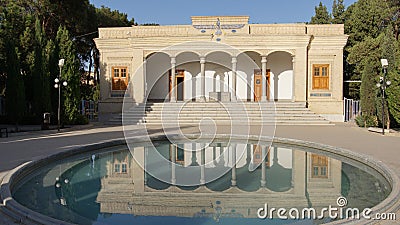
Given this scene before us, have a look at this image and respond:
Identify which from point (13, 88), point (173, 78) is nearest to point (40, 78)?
point (13, 88)

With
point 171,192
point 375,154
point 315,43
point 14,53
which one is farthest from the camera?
point 315,43

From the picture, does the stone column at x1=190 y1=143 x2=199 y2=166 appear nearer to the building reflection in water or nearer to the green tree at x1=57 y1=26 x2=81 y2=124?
the building reflection in water

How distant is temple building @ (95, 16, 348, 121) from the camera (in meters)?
18.9

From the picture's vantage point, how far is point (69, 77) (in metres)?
15.6

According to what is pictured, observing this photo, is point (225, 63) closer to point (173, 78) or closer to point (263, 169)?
point (173, 78)

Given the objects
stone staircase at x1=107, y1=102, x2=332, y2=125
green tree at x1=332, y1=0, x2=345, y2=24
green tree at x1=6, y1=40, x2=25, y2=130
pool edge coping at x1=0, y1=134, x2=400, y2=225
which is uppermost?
green tree at x1=332, y1=0, x2=345, y2=24

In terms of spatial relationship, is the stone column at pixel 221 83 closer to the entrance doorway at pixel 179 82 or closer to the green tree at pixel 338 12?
the entrance doorway at pixel 179 82

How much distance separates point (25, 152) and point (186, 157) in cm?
426

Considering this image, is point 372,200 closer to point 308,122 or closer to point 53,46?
point 308,122

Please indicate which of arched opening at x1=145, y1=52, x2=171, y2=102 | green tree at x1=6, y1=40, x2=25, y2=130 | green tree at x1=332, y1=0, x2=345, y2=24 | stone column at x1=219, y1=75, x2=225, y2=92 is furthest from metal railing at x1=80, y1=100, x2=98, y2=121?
green tree at x1=332, y1=0, x2=345, y2=24

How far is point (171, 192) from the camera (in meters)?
5.68

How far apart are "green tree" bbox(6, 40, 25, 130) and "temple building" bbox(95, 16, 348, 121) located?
5769 millimetres

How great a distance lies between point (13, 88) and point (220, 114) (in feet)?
33.9

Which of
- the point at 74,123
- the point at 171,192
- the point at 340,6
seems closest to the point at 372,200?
the point at 171,192
